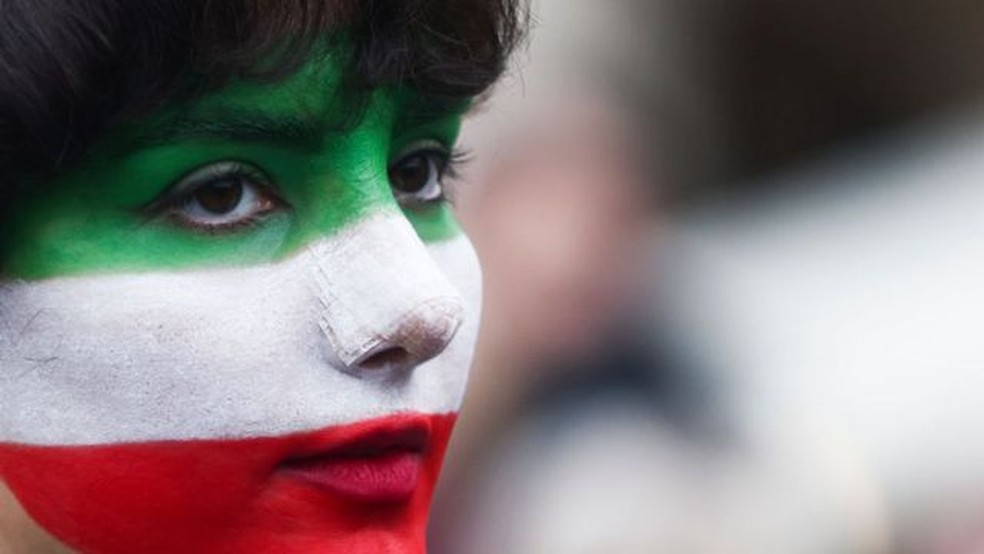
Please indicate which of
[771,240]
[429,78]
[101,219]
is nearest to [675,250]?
[771,240]

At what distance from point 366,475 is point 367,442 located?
0.10 feet

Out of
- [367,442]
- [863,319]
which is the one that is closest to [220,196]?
[367,442]

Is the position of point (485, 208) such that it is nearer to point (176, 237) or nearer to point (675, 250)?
point (675, 250)

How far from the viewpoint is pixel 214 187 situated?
1848 mm

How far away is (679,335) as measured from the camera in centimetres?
321

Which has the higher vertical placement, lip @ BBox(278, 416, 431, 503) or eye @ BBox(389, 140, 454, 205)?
eye @ BBox(389, 140, 454, 205)

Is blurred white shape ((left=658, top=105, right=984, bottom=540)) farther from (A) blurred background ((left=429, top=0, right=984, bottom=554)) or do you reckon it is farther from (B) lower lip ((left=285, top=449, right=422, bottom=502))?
(B) lower lip ((left=285, top=449, right=422, bottom=502))

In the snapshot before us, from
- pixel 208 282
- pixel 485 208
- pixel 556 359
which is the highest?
pixel 485 208

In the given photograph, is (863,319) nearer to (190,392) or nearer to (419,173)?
(419,173)

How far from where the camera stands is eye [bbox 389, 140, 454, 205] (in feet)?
6.63

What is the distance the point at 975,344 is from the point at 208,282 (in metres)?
1.90

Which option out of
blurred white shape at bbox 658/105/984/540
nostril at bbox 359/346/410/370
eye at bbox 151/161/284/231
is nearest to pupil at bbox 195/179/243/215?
eye at bbox 151/161/284/231

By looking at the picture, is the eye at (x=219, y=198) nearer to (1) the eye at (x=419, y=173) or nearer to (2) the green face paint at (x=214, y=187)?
(2) the green face paint at (x=214, y=187)

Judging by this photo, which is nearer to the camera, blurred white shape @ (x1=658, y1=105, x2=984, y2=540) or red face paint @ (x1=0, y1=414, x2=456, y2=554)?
red face paint @ (x1=0, y1=414, x2=456, y2=554)
